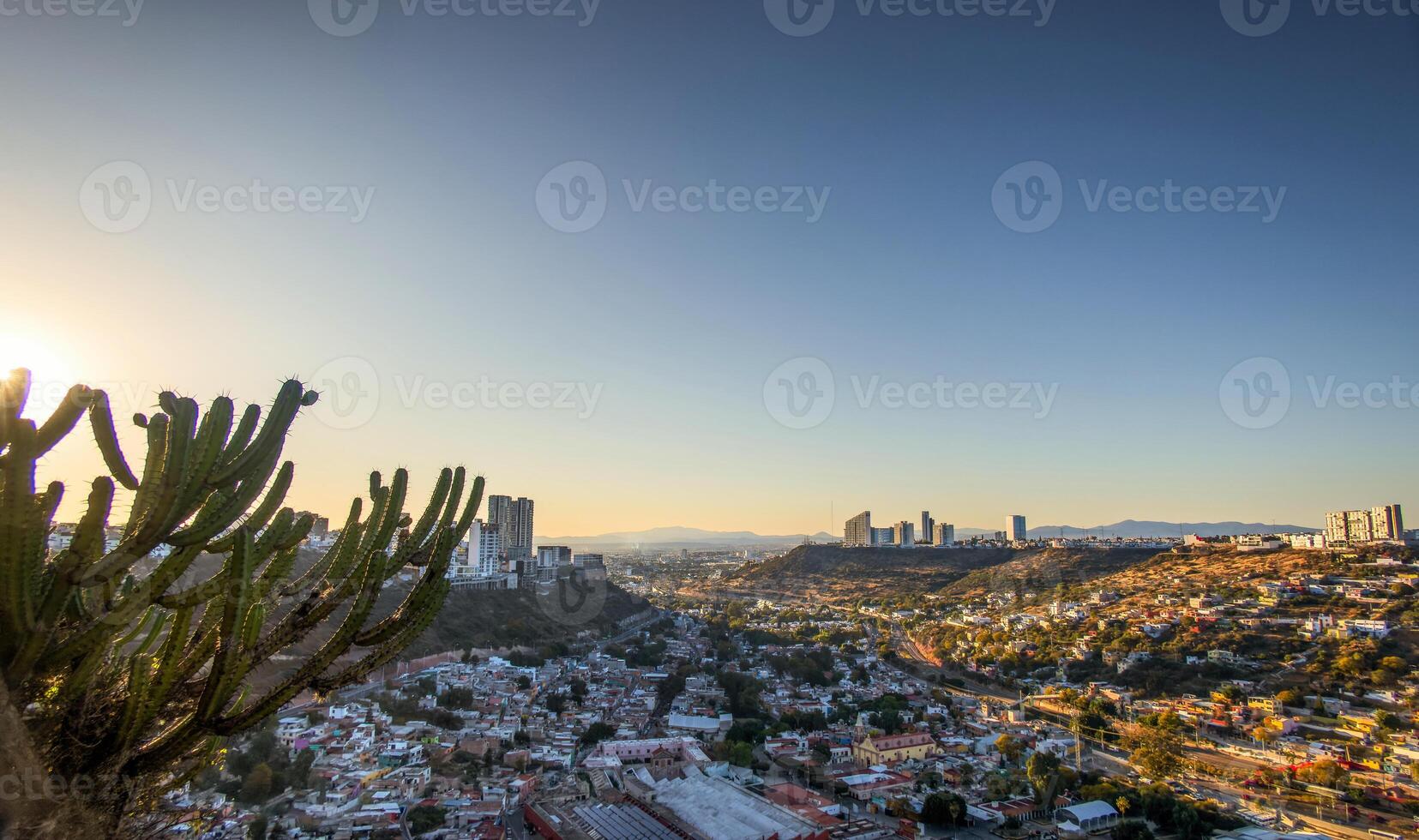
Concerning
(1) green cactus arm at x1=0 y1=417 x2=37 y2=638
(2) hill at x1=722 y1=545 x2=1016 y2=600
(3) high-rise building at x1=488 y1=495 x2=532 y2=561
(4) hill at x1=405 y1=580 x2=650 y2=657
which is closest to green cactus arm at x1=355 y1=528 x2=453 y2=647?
(1) green cactus arm at x1=0 y1=417 x2=37 y2=638

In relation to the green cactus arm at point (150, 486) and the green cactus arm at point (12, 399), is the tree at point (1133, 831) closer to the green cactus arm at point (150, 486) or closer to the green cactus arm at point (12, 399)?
the green cactus arm at point (150, 486)

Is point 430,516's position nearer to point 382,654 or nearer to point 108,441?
point 382,654

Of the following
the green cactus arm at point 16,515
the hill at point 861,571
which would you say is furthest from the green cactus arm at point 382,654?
the hill at point 861,571

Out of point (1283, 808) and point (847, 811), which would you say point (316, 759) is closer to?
point (847, 811)

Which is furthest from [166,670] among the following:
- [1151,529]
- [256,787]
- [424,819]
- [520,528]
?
[1151,529]

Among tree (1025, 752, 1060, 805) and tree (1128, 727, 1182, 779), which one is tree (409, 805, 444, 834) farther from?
tree (1128, 727, 1182, 779)
